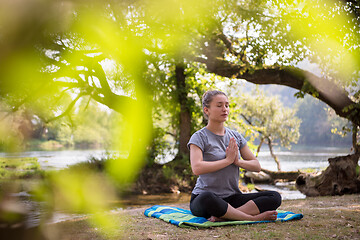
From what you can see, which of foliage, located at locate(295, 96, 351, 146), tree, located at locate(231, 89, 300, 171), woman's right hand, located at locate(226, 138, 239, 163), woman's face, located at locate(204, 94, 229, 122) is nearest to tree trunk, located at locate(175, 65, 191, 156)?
woman's face, located at locate(204, 94, 229, 122)

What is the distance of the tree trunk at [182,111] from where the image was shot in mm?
13414

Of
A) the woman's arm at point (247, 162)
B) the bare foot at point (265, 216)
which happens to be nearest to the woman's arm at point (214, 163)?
the woman's arm at point (247, 162)

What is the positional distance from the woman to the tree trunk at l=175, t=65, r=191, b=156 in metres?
9.03

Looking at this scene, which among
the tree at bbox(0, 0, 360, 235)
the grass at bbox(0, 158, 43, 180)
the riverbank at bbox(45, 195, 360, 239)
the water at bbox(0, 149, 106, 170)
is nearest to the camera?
the riverbank at bbox(45, 195, 360, 239)

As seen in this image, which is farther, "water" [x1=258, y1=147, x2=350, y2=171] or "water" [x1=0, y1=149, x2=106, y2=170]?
"water" [x1=258, y1=147, x2=350, y2=171]

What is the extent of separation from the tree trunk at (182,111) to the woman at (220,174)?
903cm

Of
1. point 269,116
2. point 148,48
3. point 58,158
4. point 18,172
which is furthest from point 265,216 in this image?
point 269,116

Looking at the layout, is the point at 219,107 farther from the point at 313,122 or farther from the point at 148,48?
the point at 313,122

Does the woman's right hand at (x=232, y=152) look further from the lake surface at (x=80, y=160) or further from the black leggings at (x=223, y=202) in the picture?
the lake surface at (x=80, y=160)

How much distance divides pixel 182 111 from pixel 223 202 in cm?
955

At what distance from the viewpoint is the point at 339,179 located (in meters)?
8.75

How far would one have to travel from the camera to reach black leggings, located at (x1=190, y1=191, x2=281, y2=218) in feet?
13.3

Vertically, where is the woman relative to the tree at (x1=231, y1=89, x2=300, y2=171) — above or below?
below

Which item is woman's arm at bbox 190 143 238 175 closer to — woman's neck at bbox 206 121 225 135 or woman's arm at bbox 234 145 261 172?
woman's arm at bbox 234 145 261 172
